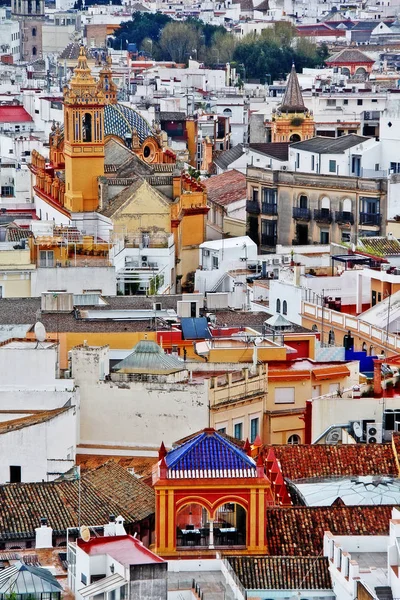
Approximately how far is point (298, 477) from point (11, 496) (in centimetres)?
475

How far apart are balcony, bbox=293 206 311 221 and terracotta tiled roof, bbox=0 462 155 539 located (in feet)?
134

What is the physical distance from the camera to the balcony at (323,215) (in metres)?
79.3

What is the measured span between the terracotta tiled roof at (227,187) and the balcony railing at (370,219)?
771 cm

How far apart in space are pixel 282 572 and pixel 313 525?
88.1 inches

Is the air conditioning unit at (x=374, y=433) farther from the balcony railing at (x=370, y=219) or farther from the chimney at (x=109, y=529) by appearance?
the balcony railing at (x=370, y=219)

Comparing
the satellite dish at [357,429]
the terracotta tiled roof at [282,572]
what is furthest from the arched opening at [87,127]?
the terracotta tiled roof at [282,572]

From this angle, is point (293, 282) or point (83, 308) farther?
point (293, 282)

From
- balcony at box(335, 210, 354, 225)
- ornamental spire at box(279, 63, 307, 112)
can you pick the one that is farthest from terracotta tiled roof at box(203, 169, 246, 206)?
balcony at box(335, 210, 354, 225)

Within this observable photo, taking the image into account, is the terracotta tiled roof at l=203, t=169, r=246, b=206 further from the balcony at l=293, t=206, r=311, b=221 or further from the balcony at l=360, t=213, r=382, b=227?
the balcony at l=360, t=213, r=382, b=227

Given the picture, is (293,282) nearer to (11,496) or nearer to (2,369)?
(2,369)

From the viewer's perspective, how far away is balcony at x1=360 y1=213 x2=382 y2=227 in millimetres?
77688

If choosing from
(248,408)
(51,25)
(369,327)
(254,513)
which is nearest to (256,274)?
(369,327)

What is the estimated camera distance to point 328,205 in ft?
262

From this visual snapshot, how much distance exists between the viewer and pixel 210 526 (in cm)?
3428
